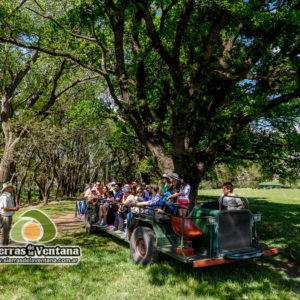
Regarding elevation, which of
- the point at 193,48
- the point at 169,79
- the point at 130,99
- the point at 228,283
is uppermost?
the point at 193,48

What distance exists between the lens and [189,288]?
500cm

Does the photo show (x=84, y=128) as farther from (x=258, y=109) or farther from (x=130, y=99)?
(x=258, y=109)

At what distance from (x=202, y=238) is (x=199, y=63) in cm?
544

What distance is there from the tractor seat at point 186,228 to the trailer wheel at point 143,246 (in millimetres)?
664

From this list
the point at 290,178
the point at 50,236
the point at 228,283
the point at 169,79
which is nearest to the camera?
the point at 228,283

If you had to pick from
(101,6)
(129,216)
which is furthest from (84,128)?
(129,216)

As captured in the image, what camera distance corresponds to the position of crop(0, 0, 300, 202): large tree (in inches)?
311

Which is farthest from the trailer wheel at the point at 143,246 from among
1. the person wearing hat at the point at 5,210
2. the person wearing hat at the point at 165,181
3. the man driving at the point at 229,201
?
the person wearing hat at the point at 5,210

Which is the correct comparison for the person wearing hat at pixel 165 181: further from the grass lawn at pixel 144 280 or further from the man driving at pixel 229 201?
the grass lawn at pixel 144 280

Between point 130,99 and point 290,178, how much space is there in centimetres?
1094

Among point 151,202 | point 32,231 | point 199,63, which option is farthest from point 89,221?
point 199,63

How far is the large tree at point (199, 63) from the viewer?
7910 mm

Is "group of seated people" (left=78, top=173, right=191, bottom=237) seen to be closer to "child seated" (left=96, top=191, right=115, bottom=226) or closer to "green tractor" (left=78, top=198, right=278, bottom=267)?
"child seated" (left=96, top=191, right=115, bottom=226)

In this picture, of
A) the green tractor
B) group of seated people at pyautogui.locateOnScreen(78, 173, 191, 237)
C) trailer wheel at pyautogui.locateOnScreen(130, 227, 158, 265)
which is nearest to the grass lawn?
trailer wheel at pyautogui.locateOnScreen(130, 227, 158, 265)
